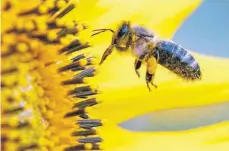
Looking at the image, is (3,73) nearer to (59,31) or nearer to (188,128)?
(59,31)

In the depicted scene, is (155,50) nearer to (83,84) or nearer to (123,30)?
(123,30)

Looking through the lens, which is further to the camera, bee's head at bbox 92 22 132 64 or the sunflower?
bee's head at bbox 92 22 132 64

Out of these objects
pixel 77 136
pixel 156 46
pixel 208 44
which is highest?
pixel 208 44

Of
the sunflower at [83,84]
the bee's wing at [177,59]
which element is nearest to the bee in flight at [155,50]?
the bee's wing at [177,59]

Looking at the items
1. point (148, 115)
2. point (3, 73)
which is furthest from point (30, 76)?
point (148, 115)

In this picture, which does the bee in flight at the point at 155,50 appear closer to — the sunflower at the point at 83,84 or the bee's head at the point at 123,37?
the bee's head at the point at 123,37

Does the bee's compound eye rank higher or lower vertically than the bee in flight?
higher

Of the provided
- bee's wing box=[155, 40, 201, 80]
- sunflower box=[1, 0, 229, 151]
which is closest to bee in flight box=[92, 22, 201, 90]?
bee's wing box=[155, 40, 201, 80]

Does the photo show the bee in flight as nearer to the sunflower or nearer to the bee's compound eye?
the bee's compound eye
